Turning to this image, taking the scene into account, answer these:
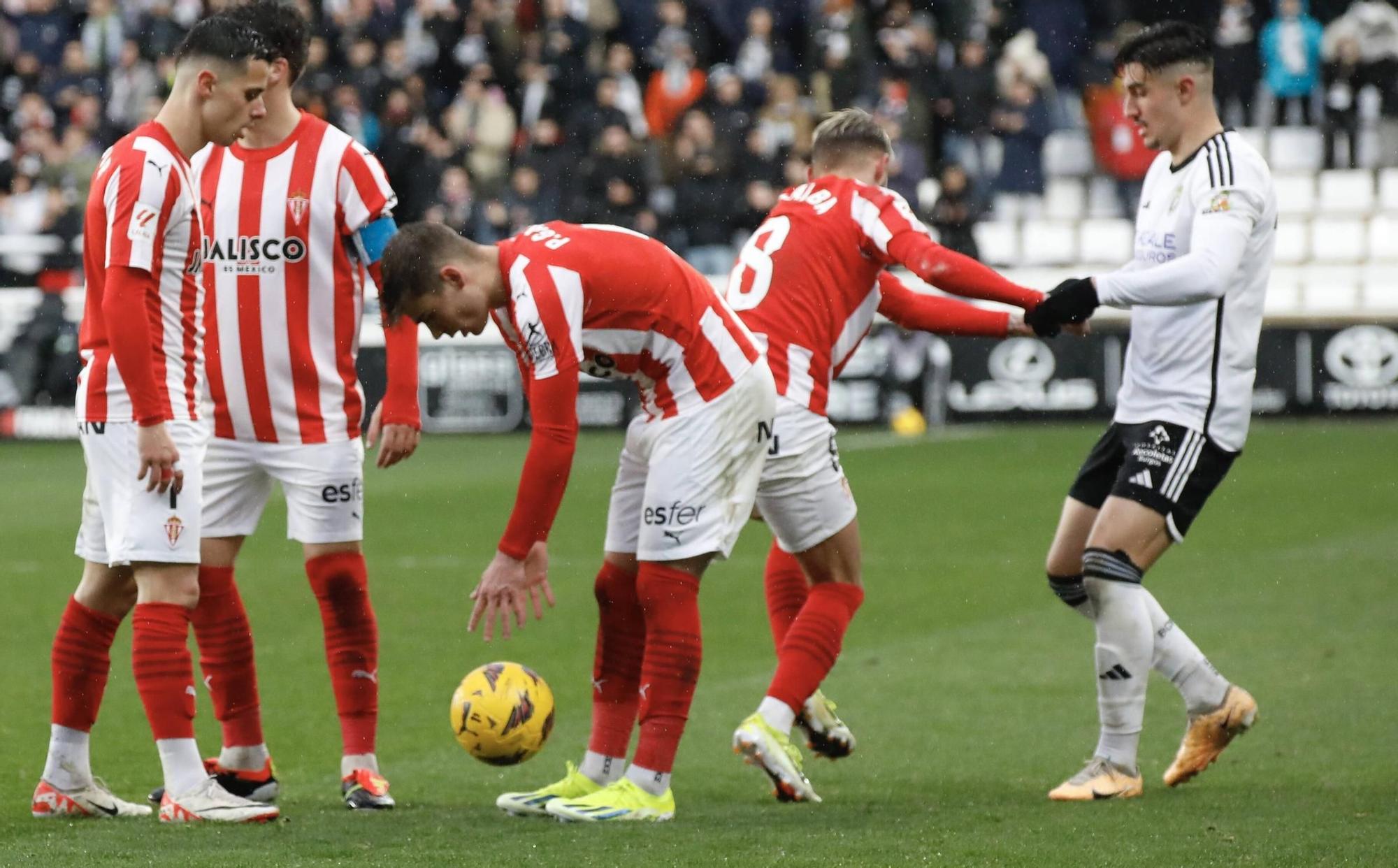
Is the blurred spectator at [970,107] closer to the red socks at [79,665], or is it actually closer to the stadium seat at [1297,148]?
the stadium seat at [1297,148]

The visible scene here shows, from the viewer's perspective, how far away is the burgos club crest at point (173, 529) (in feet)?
16.3

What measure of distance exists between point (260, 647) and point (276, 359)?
2.99m

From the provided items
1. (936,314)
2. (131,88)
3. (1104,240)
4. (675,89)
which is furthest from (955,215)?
(936,314)

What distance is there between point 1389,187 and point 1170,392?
1670 cm

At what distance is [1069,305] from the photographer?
5.33 m

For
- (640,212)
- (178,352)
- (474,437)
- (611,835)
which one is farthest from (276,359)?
(640,212)

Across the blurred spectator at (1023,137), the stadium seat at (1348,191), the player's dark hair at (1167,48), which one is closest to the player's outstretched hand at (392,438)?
the player's dark hair at (1167,48)

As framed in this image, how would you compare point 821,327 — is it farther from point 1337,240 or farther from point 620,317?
point 1337,240

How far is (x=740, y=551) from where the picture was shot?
36.9 ft

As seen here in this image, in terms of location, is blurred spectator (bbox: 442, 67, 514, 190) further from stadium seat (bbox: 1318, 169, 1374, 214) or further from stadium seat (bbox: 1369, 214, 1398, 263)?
stadium seat (bbox: 1369, 214, 1398, 263)

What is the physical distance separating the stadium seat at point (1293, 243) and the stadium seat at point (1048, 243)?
2178 millimetres

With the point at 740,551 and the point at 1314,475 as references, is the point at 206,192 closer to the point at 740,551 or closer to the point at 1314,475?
the point at 740,551

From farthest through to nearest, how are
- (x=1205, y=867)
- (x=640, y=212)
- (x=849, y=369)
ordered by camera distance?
(x=640, y=212) < (x=849, y=369) < (x=1205, y=867)

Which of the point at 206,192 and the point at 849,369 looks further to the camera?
the point at 849,369
